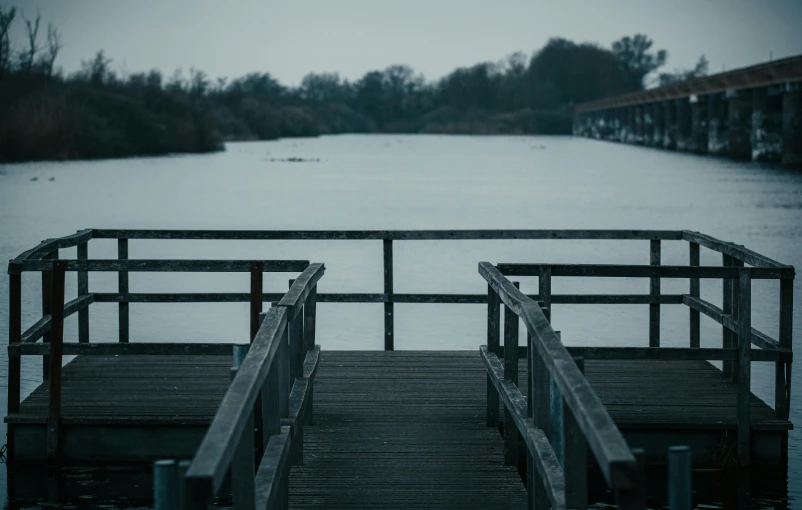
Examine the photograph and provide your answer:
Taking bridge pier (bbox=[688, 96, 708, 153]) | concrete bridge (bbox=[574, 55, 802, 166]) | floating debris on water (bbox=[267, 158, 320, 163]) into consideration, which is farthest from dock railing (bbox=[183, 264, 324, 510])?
bridge pier (bbox=[688, 96, 708, 153])

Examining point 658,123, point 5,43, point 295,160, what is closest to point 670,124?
point 658,123

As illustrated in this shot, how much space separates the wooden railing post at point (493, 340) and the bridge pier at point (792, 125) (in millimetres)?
44552

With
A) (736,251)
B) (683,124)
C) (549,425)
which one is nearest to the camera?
(549,425)

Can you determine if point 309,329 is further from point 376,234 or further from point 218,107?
point 218,107

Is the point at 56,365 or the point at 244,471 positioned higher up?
the point at 244,471

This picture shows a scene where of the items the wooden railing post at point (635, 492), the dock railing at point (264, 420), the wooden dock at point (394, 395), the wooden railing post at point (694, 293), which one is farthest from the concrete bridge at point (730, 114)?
the wooden railing post at point (635, 492)

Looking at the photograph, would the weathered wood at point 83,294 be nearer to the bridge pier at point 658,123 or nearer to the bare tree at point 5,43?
the bare tree at point 5,43

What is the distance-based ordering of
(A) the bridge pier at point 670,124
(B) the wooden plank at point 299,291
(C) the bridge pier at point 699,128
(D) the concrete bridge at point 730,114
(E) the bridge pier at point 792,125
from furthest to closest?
(A) the bridge pier at point 670,124, (C) the bridge pier at point 699,128, (D) the concrete bridge at point 730,114, (E) the bridge pier at point 792,125, (B) the wooden plank at point 299,291

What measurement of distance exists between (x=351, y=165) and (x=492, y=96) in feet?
425

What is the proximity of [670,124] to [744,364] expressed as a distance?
84.0 m

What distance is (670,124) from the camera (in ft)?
292

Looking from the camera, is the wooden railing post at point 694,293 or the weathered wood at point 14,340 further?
the wooden railing post at point 694,293

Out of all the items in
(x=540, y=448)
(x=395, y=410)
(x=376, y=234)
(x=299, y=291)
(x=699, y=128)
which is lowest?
(x=395, y=410)

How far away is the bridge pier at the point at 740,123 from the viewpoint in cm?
6222
